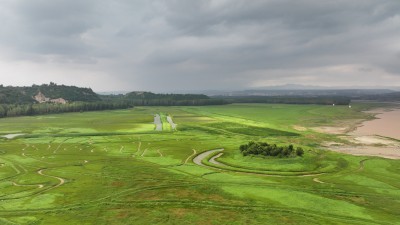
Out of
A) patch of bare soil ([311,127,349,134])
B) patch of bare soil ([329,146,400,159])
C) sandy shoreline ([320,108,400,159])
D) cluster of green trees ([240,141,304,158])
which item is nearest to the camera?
cluster of green trees ([240,141,304,158])

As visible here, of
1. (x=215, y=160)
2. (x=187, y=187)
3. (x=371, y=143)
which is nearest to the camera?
(x=187, y=187)

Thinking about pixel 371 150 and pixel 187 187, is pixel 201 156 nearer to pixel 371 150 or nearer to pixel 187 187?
pixel 187 187

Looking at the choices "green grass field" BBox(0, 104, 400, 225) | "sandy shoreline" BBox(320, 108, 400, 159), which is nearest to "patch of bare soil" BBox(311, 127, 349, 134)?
"sandy shoreline" BBox(320, 108, 400, 159)

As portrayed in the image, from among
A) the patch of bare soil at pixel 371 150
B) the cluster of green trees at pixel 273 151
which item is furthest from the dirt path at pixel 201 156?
the patch of bare soil at pixel 371 150

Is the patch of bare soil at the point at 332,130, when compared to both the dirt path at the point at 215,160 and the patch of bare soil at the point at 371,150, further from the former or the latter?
the dirt path at the point at 215,160

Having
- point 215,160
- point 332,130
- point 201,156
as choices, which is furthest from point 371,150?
point 201,156

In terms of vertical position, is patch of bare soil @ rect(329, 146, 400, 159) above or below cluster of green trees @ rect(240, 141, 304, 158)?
below

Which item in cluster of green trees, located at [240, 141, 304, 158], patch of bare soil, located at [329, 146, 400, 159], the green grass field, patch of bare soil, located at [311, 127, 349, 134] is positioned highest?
cluster of green trees, located at [240, 141, 304, 158]

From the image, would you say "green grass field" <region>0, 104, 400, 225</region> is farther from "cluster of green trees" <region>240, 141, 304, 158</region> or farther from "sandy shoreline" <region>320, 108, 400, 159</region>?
"sandy shoreline" <region>320, 108, 400, 159</region>

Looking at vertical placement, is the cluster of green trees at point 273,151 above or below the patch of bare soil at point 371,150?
above

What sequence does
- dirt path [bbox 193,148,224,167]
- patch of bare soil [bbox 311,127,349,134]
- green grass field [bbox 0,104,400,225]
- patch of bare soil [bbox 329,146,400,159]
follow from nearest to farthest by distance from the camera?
1. green grass field [bbox 0,104,400,225]
2. dirt path [bbox 193,148,224,167]
3. patch of bare soil [bbox 329,146,400,159]
4. patch of bare soil [bbox 311,127,349,134]

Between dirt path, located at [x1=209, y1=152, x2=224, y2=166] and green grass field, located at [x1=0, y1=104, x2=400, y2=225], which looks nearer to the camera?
green grass field, located at [x1=0, y1=104, x2=400, y2=225]
